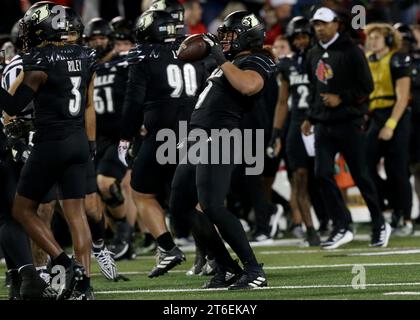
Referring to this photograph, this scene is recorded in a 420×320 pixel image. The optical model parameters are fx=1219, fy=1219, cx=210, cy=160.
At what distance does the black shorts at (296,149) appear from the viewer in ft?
39.7

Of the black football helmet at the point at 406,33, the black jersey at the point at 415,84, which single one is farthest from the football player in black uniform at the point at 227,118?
the black football helmet at the point at 406,33

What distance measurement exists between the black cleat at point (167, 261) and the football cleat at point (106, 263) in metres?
0.28

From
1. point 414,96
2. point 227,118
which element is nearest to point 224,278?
point 227,118

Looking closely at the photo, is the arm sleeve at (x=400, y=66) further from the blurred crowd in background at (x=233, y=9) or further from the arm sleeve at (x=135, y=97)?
the arm sleeve at (x=135, y=97)

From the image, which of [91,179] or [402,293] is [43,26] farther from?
[402,293]

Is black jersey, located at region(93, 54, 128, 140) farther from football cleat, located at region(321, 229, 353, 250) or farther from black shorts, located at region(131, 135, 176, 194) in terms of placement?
football cleat, located at region(321, 229, 353, 250)

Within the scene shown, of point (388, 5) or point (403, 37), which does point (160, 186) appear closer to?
point (403, 37)

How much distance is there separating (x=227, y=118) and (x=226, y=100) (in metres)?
0.12

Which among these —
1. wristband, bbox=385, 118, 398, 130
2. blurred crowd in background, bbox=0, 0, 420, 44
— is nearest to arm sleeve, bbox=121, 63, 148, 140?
wristband, bbox=385, 118, 398, 130

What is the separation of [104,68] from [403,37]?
370cm

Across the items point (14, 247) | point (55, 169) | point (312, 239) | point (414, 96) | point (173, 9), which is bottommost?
point (312, 239)

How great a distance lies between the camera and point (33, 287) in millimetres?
7859

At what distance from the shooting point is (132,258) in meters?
11.4

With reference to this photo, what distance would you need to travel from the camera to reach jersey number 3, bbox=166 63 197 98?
948cm
